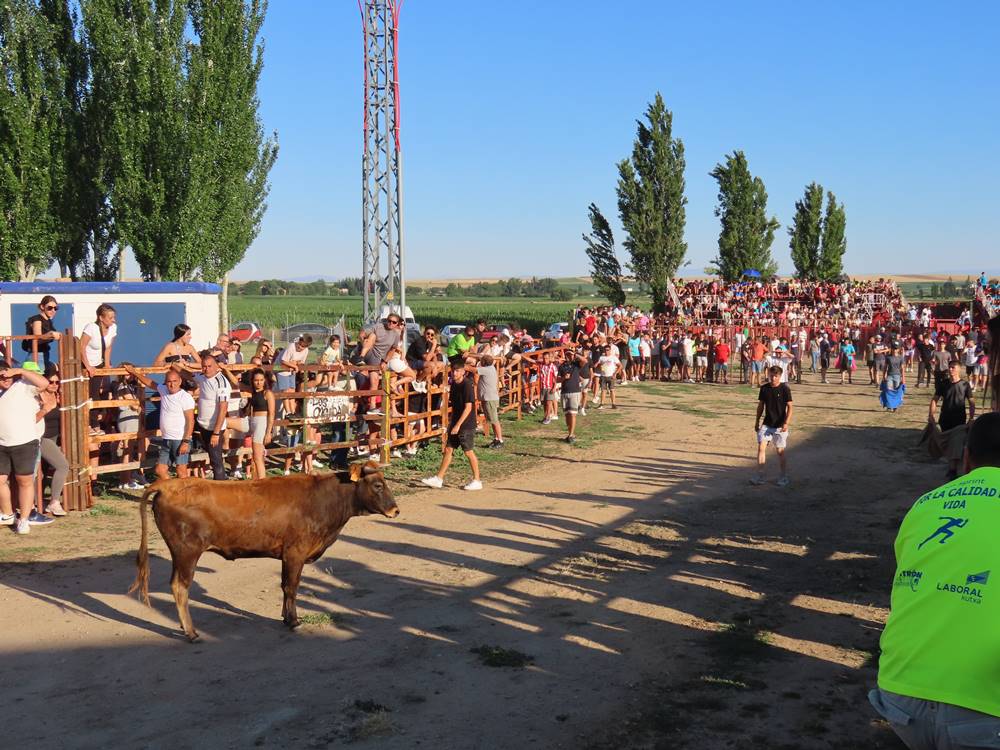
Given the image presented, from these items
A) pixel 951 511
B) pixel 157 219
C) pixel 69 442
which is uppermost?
pixel 157 219

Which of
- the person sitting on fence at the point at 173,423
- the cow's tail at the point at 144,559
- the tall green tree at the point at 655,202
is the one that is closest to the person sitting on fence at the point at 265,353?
the person sitting on fence at the point at 173,423

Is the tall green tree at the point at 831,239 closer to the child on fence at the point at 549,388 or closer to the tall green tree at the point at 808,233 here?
the tall green tree at the point at 808,233

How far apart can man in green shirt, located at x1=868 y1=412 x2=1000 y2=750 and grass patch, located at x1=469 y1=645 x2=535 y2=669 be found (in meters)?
4.04

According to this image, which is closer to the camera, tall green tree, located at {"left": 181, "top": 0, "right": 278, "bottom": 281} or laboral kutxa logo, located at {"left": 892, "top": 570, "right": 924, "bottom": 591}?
laboral kutxa logo, located at {"left": 892, "top": 570, "right": 924, "bottom": 591}

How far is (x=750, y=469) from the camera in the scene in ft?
51.6

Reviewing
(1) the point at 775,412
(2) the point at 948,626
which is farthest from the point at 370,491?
(1) the point at 775,412

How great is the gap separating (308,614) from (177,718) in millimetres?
2087

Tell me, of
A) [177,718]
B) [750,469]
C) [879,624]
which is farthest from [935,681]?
[750,469]

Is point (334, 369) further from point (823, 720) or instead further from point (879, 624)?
point (823, 720)

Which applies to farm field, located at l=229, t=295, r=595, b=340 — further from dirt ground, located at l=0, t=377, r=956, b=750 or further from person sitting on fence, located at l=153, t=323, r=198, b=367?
dirt ground, located at l=0, t=377, r=956, b=750

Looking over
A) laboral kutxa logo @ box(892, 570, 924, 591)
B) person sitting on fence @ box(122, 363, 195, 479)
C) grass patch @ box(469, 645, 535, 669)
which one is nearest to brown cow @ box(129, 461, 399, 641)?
grass patch @ box(469, 645, 535, 669)

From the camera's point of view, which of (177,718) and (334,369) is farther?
(334,369)

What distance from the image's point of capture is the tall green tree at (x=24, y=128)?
23.7 m

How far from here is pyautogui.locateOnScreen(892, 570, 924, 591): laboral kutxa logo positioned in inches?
123
